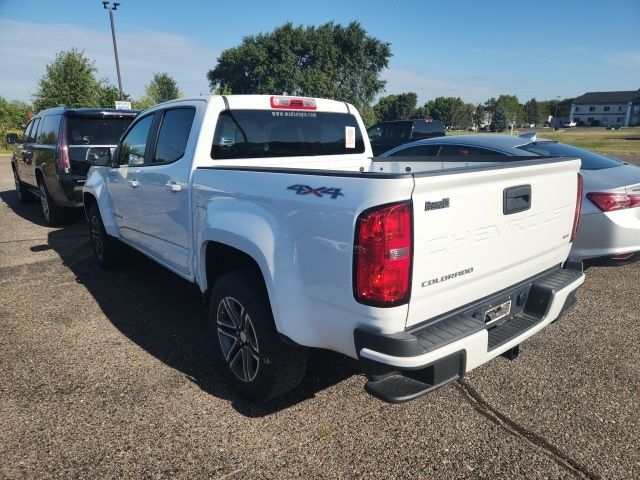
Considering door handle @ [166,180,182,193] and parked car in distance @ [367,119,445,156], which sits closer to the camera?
door handle @ [166,180,182,193]

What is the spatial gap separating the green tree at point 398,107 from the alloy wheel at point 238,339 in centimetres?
10273

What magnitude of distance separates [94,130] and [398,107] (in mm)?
107383

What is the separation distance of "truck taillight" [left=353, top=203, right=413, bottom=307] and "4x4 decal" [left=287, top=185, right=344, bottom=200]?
18cm

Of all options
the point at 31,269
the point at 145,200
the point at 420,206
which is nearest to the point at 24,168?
the point at 31,269

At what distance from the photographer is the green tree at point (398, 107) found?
10675 centimetres

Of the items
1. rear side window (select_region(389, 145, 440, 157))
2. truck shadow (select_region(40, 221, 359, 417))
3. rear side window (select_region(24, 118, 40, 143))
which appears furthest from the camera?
rear side window (select_region(24, 118, 40, 143))

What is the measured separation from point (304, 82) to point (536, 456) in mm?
55435

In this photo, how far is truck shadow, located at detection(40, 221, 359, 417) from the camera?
314cm

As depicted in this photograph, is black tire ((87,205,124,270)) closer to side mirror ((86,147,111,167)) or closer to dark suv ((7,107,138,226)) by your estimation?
side mirror ((86,147,111,167))

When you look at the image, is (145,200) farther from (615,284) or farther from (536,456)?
(615,284)

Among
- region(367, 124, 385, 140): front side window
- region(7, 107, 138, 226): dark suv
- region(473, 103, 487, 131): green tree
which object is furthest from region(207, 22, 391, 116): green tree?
region(473, 103, 487, 131): green tree

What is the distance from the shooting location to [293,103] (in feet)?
12.9

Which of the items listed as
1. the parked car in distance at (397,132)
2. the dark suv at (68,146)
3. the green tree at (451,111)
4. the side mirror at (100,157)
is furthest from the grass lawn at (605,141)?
the green tree at (451,111)

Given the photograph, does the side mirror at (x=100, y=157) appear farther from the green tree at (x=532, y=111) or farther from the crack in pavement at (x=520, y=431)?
the green tree at (x=532, y=111)
